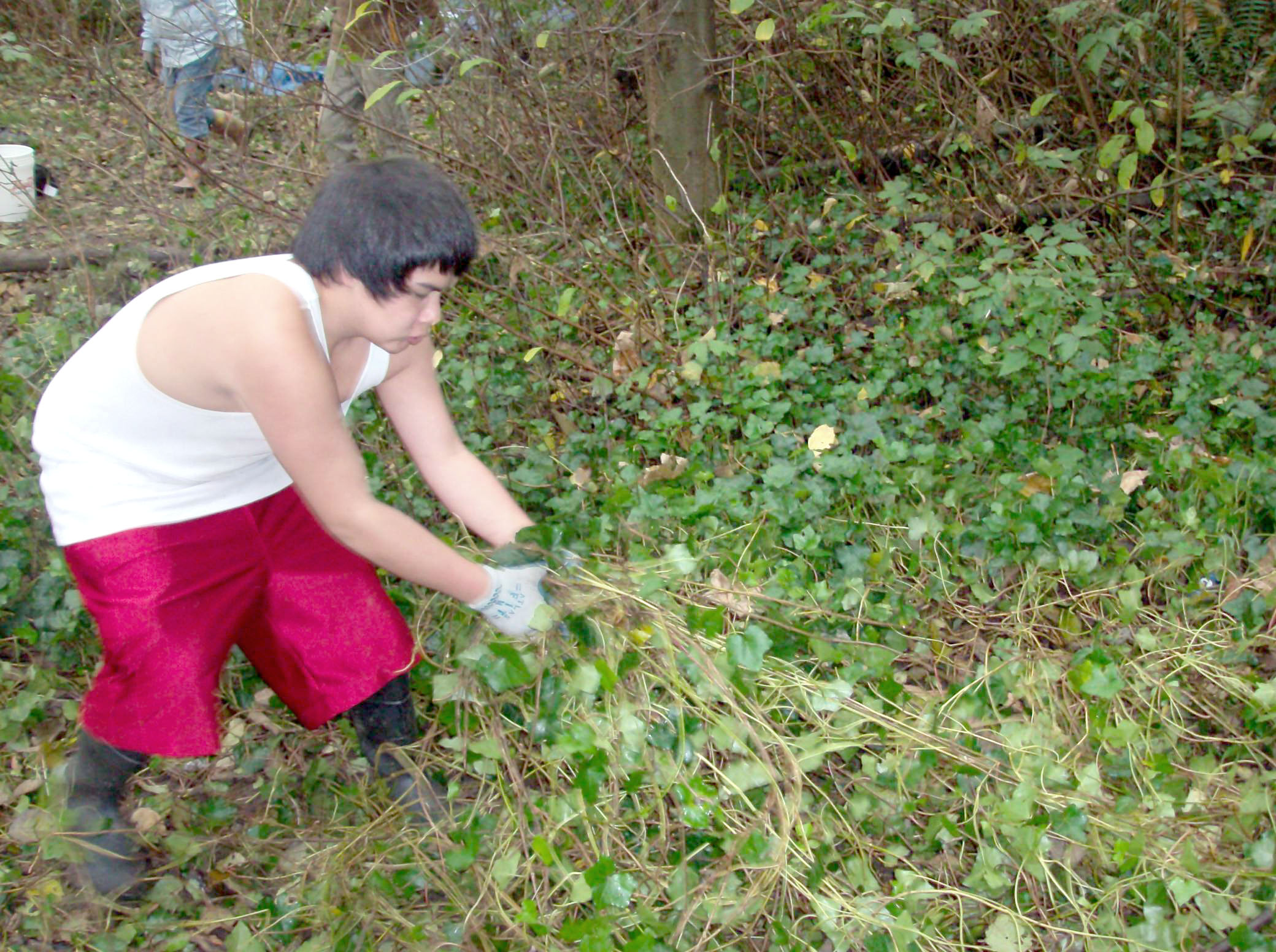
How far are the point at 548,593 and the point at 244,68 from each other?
295 cm

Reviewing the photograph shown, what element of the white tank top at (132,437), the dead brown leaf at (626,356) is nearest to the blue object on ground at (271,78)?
the dead brown leaf at (626,356)

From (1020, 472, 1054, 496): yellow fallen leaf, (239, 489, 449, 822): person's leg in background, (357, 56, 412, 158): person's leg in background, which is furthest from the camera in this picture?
(357, 56, 412, 158): person's leg in background

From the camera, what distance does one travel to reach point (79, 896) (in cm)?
205

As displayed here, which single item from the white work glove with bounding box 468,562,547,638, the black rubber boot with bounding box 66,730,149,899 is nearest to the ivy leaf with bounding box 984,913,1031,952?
the white work glove with bounding box 468,562,547,638

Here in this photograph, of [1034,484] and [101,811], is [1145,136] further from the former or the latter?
[101,811]

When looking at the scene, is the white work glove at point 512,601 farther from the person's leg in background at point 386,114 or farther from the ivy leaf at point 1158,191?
the ivy leaf at point 1158,191

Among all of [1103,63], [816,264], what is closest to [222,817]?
[816,264]

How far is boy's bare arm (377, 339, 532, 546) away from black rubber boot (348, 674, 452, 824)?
36 cm

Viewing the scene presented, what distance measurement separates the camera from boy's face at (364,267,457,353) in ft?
5.63

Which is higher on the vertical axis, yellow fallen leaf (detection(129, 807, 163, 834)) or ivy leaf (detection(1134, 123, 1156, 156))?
yellow fallen leaf (detection(129, 807, 163, 834))

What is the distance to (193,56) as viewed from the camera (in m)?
4.59

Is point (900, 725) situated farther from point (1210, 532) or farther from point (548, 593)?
point (1210, 532)

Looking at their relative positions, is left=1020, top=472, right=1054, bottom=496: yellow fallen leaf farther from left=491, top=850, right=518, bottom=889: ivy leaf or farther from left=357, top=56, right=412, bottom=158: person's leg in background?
left=357, top=56, right=412, bottom=158: person's leg in background

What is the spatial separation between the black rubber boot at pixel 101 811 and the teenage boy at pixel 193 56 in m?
2.24
